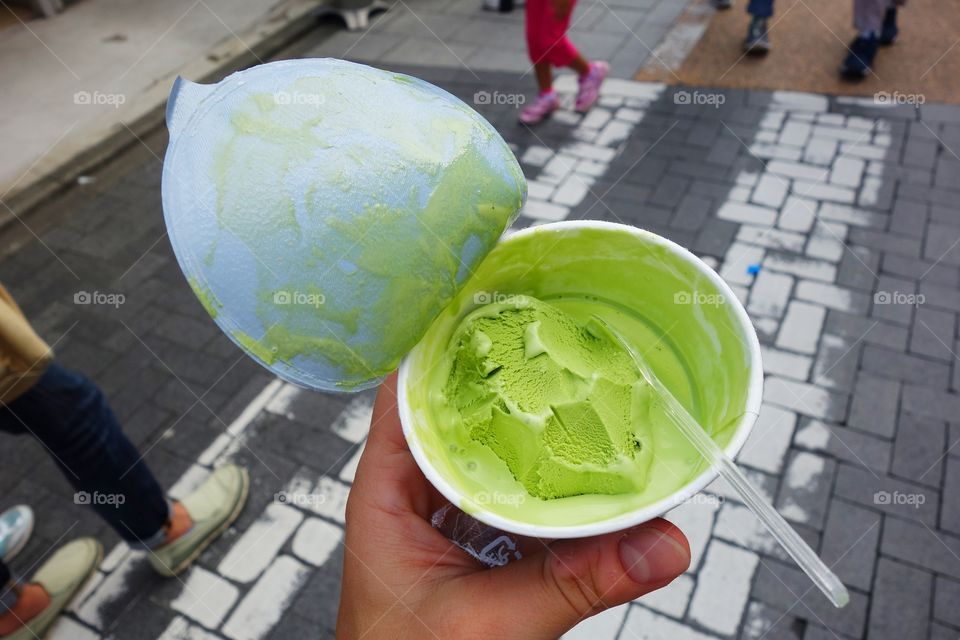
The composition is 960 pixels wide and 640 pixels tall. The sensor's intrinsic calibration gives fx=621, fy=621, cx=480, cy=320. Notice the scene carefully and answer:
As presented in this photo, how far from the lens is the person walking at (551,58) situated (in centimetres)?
500

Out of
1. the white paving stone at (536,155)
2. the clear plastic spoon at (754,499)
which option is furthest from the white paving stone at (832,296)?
the clear plastic spoon at (754,499)

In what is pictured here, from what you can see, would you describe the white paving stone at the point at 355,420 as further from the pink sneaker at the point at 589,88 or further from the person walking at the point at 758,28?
the person walking at the point at 758,28

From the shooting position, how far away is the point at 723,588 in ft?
9.11

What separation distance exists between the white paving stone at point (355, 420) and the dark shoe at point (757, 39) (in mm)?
5166

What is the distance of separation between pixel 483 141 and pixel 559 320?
0.56m

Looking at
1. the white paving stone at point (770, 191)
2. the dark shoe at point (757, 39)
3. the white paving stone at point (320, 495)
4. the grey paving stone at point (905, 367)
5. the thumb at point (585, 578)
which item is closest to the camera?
the thumb at point (585, 578)

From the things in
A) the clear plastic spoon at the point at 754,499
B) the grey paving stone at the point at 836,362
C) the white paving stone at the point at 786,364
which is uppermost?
the clear plastic spoon at the point at 754,499

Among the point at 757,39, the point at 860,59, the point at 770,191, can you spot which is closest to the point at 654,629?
the point at 770,191

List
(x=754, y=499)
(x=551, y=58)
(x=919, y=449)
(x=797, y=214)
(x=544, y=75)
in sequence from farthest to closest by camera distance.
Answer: (x=544, y=75), (x=551, y=58), (x=797, y=214), (x=919, y=449), (x=754, y=499)

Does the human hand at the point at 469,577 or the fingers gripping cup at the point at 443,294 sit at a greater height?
the fingers gripping cup at the point at 443,294

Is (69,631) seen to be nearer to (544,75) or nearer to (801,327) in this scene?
(801,327)

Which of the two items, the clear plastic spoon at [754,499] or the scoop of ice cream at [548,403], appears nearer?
the clear plastic spoon at [754,499]

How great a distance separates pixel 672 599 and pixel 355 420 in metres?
1.87

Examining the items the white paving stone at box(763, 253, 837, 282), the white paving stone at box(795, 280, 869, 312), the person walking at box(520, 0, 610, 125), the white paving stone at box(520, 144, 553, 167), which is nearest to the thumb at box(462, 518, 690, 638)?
the white paving stone at box(795, 280, 869, 312)
